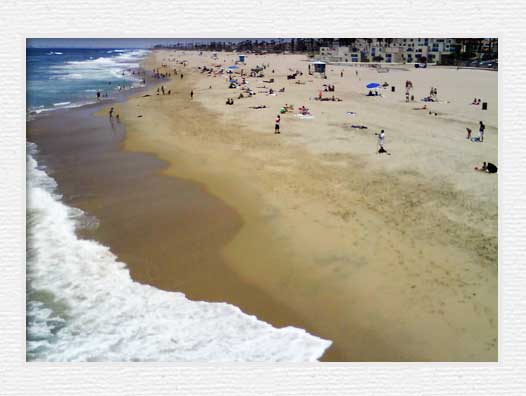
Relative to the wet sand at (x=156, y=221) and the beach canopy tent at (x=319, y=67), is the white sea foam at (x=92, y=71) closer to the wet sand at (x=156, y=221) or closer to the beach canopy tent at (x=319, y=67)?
the beach canopy tent at (x=319, y=67)

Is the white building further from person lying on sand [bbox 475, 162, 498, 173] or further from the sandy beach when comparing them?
person lying on sand [bbox 475, 162, 498, 173]

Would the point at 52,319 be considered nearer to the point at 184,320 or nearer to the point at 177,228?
the point at 184,320

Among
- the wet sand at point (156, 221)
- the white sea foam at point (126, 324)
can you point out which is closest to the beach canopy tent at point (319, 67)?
the wet sand at point (156, 221)

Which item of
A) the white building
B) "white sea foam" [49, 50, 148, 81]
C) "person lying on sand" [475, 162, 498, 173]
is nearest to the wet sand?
"person lying on sand" [475, 162, 498, 173]

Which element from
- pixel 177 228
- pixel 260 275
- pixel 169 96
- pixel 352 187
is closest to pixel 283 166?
pixel 352 187

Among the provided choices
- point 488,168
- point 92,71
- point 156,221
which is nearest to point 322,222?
point 156,221

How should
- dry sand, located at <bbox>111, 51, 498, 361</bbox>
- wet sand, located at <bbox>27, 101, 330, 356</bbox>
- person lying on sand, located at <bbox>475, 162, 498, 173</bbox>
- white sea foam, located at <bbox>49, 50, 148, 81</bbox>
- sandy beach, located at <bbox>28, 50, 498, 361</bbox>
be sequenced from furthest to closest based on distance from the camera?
white sea foam, located at <bbox>49, 50, 148, 81</bbox>, person lying on sand, located at <bbox>475, 162, 498, 173</bbox>, wet sand, located at <bbox>27, 101, 330, 356</bbox>, sandy beach, located at <bbox>28, 50, 498, 361</bbox>, dry sand, located at <bbox>111, 51, 498, 361</bbox>
